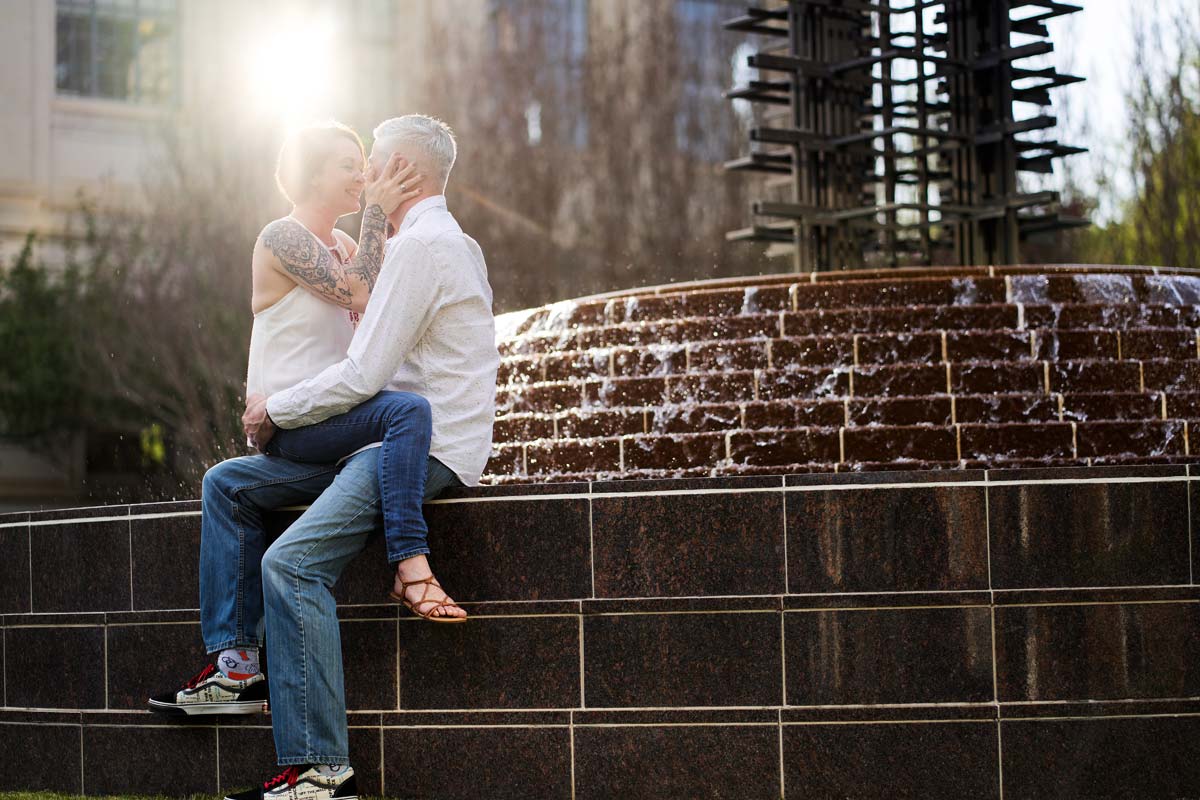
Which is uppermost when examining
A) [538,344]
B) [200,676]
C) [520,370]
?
[538,344]

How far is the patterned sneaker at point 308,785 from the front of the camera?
612cm

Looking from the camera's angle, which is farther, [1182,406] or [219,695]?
[1182,406]

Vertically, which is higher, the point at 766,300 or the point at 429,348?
the point at 766,300

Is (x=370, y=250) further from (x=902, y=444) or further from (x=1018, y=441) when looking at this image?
(x=1018, y=441)

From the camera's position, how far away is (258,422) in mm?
6609

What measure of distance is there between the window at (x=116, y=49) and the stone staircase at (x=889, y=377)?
123 feet

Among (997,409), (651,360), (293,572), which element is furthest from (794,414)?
(293,572)

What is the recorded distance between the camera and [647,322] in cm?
1058

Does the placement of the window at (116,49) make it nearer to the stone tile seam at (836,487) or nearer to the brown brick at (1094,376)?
the brown brick at (1094,376)

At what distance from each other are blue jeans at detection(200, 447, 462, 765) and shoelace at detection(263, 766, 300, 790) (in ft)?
0.12

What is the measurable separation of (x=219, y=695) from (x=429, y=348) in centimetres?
167

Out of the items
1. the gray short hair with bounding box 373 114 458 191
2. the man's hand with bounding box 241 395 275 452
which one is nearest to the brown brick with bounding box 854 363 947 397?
the gray short hair with bounding box 373 114 458 191

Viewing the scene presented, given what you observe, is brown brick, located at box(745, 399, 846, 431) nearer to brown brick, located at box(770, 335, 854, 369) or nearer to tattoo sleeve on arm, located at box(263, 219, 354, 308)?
brown brick, located at box(770, 335, 854, 369)

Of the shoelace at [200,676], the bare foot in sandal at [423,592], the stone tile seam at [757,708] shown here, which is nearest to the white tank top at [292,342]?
the bare foot in sandal at [423,592]
